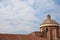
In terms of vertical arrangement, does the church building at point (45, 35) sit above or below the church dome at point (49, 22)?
below

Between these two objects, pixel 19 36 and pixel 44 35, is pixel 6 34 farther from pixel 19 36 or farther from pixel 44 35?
pixel 44 35

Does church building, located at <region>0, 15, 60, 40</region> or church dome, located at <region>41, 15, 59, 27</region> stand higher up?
church dome, located at <region>41, 15, 59, 27</region>

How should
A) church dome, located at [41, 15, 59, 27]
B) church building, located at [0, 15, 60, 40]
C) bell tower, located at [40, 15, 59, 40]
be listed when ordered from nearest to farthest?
church building, located at [0, 15, 60, 40] → bell tower, located at [40, 15, 59, 40] → church dome, located at [41, 15, 59, 27]

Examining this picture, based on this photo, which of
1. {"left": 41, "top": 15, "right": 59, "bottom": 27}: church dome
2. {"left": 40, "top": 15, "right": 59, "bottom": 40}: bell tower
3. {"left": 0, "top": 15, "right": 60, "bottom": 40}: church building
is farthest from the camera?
{"left": 41, "top": 15, "right": 59, "bottom": 27}: church dome

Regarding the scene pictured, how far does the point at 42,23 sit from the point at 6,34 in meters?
9.24

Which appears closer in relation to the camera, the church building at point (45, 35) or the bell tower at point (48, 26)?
the church building at point (45, 35)

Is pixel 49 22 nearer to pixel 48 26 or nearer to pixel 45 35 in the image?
pixel 48 26

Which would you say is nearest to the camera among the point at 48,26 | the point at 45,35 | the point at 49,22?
the point at 45,35

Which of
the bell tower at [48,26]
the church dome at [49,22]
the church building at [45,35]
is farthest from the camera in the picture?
the church dome at [49,22]

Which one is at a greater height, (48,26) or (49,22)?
(49,22)

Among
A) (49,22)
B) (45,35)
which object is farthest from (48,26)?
(45,35)

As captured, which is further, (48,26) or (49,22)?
(49,22)

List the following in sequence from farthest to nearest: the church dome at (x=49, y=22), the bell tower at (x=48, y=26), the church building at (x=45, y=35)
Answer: the church dome at (x=49, y=22) → the bell tower at (x=48, y=26) → the church building at (x=45, y=35)

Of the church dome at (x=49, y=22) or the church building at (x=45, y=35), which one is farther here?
the church dome at (x=49, y=22)
